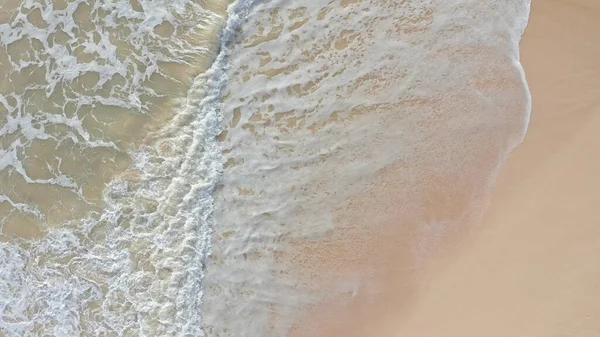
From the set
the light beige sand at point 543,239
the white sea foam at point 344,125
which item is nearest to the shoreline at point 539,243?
the light beige sand at point 543,239

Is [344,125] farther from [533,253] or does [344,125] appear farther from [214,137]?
[533,253]

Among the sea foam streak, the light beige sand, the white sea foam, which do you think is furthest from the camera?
the sea foam streak

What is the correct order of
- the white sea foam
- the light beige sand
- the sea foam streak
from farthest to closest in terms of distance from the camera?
the sea foam streak, the white sea foam, the light beige sand

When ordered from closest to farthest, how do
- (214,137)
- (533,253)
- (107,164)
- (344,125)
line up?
(533,253), (344,125), (214,137), (107,164)

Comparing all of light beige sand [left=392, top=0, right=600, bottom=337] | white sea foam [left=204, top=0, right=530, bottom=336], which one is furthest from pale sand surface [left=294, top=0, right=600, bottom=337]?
white sea foam [left=204, top=0, right=530, bottom=336]

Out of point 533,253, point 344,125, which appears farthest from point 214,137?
→ point 533,253

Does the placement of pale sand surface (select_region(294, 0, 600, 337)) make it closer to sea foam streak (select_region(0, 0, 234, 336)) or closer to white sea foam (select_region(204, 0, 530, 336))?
white sea foam (select_region(204, 0, 530, 336))
